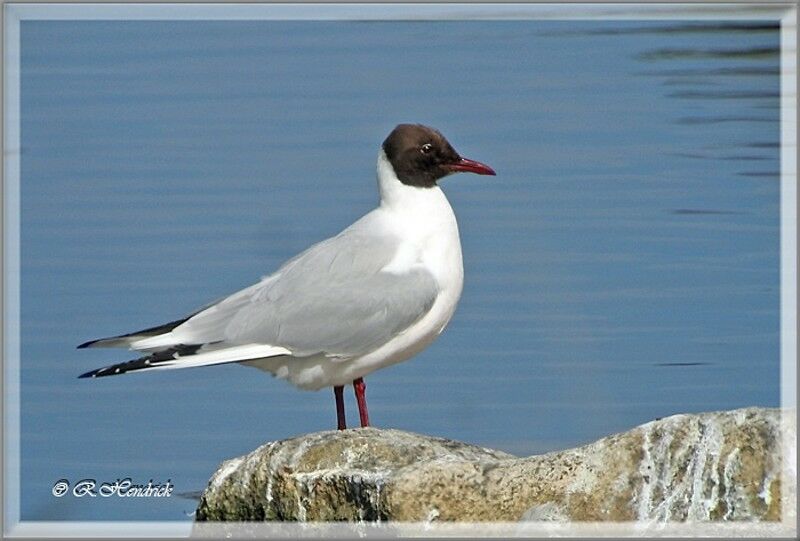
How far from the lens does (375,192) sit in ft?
24.2

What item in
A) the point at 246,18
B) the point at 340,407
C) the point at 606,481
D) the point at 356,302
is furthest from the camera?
the point at 340,407

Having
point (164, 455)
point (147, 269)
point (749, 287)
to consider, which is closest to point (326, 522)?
point (164, 455)

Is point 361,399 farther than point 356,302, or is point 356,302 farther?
point 361,399

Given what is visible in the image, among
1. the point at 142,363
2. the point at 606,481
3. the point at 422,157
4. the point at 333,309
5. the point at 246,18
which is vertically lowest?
the point at 606,481

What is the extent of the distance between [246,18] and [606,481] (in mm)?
2257

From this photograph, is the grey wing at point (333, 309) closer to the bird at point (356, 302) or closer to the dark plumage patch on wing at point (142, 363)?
the bird at point (356, 302)

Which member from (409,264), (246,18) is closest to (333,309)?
(409,264)

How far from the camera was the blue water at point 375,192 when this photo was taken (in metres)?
7.06

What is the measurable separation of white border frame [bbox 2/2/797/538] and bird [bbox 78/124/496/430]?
0.41 meters

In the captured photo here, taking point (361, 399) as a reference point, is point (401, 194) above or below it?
above

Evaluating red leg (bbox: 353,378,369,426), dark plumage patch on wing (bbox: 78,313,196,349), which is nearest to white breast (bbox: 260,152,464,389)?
red leg (bbox: 353,378,369,426)

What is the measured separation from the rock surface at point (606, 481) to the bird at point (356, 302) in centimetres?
51

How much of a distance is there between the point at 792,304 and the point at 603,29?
1281mm

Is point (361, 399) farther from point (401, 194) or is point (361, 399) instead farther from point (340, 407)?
point (401, 194)
